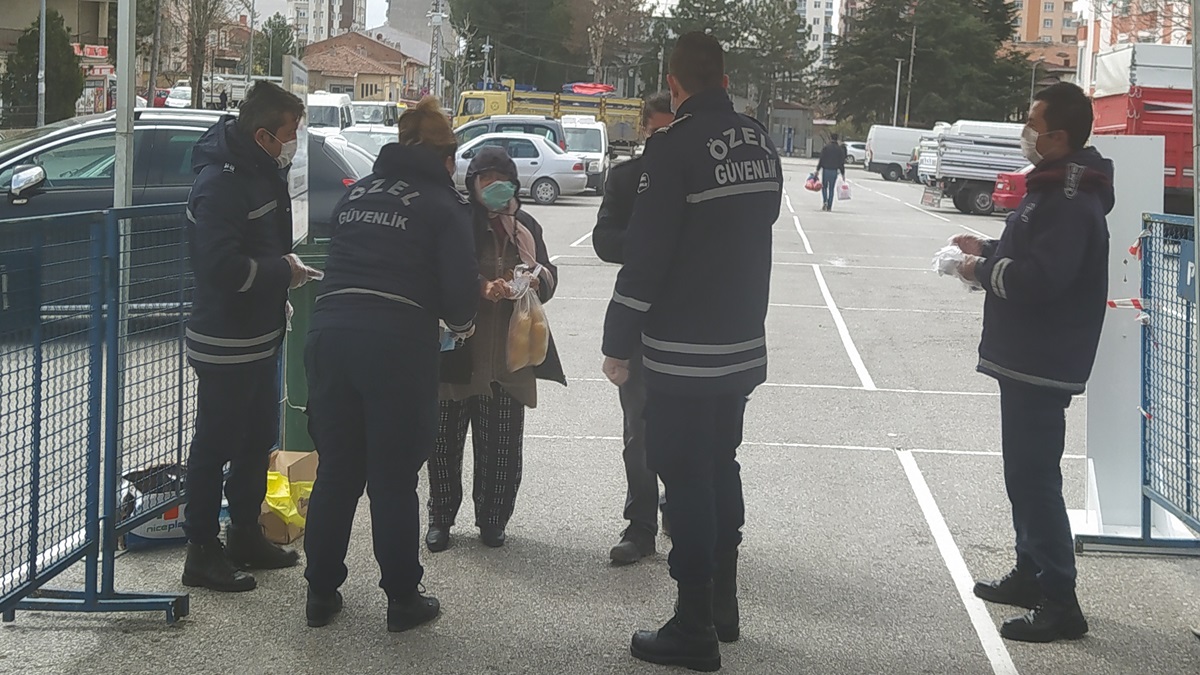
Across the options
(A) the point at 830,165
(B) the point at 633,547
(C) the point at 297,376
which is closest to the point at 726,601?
(B) the point at 633,547

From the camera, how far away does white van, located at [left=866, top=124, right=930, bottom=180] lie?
62.8 meters

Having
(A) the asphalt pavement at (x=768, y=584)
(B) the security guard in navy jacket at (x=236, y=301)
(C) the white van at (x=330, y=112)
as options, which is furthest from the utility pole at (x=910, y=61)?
(B) the security guard in navy jacket at (x=236, y=301)

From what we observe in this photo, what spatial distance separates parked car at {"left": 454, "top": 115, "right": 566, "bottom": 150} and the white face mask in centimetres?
2734

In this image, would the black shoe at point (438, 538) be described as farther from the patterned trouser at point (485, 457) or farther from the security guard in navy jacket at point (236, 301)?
the security guard in navy jacket at point (236, 301)

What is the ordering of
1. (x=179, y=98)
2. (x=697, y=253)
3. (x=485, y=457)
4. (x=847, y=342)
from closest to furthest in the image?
(x=697, y=253) < (x=485, y=457) < (x=847, y=342) < (x=179, y=98)

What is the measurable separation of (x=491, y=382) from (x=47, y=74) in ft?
148

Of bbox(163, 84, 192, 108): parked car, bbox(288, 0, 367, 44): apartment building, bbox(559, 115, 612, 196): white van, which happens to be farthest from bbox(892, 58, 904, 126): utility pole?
bbox(288, 0, 367, 44): apartment building

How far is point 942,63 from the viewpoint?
292 ft

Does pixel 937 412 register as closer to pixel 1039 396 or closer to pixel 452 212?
pixel 1039 396

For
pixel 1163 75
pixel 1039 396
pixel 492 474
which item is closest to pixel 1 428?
pixel 492 474

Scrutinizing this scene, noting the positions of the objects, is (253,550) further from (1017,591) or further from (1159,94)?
(1159,94)

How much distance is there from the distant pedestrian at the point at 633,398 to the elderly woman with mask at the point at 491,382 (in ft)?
1.37

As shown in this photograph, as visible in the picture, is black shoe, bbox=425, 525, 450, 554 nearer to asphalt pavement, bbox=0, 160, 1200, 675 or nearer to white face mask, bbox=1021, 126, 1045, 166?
asphalt pavement, bbox=0, 160, 1200, 675

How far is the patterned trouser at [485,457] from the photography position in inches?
232
